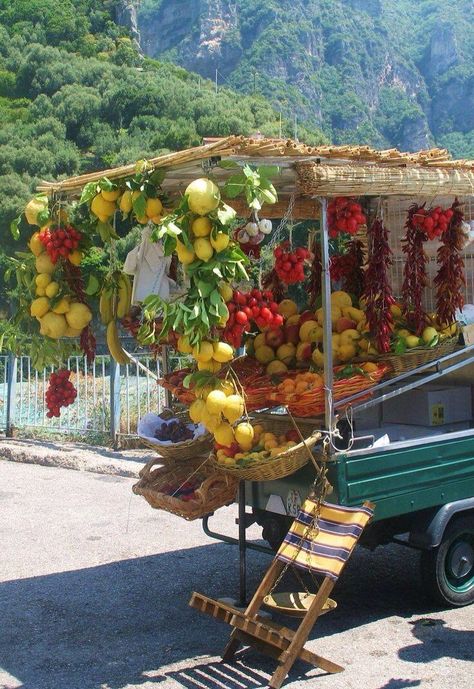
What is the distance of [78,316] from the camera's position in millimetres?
5047

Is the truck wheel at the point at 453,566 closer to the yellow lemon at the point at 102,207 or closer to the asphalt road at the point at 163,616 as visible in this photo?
the asphalt road at the point at 163,616

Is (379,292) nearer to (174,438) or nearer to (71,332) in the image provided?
(174,438)

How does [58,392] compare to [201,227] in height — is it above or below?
below

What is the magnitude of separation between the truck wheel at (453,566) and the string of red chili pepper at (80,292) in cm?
225

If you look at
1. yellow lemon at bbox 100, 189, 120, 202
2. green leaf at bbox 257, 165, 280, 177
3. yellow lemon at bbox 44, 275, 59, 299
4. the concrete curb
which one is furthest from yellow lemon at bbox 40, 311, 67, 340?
the concrete curb

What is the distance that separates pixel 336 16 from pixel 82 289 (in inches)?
4124

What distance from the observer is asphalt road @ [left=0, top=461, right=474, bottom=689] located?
428 cm

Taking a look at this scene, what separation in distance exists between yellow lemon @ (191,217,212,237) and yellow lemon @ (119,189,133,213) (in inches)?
20.0

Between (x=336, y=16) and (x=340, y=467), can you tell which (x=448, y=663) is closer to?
(x=340, y=467)

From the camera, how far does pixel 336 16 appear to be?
335 feet

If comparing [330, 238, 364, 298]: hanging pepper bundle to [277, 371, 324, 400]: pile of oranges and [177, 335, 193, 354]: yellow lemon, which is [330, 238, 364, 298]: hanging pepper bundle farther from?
[177, 335, 193, 354]: yellow lemon

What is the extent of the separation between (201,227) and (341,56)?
9917 centimetres

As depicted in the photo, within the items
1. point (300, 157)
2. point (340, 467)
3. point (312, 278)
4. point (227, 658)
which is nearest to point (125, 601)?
point (227, 658)

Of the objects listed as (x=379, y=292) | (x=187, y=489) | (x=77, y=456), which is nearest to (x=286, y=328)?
(x=379, y=292)
